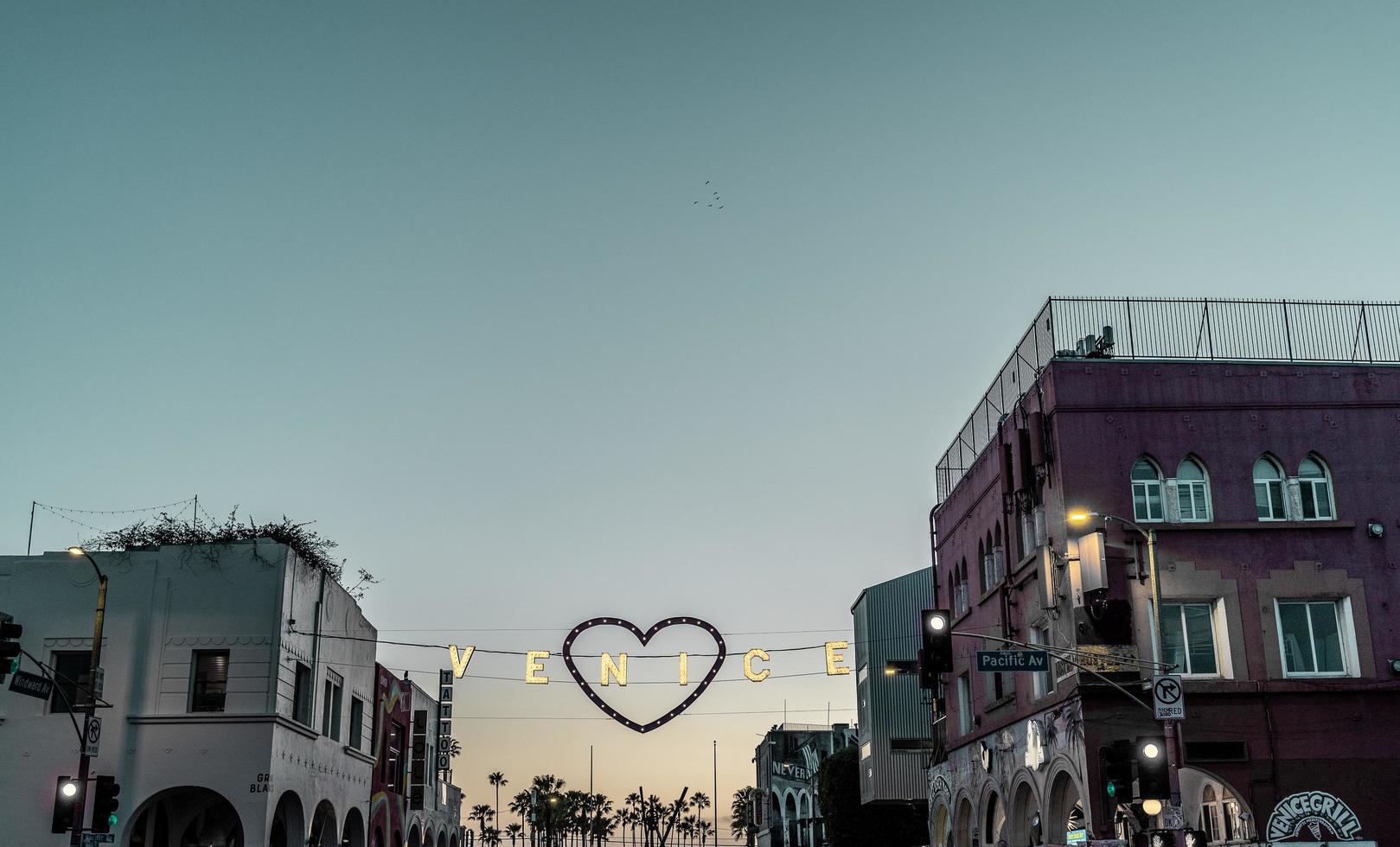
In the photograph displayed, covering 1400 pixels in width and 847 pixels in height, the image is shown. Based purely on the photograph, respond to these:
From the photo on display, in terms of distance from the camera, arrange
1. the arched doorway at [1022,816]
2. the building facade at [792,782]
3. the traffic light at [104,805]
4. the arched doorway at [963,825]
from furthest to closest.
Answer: the building facade at [792,782], the arched doorway at [963,825], the arched doorway at [1022,816], the traffic light at [104,805]

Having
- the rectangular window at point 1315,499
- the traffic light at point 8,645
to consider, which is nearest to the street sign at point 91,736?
the traffic light at point 8,645

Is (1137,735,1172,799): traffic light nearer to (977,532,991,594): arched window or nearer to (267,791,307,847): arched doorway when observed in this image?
(977,532,991,594): arched window

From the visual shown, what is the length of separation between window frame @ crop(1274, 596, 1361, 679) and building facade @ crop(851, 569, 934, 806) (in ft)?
125

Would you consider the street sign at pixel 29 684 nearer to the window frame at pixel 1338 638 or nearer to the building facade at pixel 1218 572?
the building facade at pixel 1218 572

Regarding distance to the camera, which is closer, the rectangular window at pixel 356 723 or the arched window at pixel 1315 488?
the arched window at pixel 1315 488

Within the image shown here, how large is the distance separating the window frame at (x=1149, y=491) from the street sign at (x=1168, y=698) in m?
6.56

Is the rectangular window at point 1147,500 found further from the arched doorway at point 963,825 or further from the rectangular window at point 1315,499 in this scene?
the arched doorway at point 963,825

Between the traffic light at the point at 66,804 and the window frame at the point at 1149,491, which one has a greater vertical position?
the window frame at the point at 1149,491

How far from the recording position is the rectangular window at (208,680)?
36.1 metres

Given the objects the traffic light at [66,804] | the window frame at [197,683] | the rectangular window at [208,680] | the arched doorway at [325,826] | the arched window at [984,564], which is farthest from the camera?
the arched doorway at [325,826]

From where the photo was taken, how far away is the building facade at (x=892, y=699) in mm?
68625

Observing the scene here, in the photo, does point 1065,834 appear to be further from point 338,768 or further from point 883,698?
point 883,698

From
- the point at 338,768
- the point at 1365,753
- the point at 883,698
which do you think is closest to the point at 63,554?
the point at 338,768

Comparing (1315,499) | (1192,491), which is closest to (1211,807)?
(1315,499)
